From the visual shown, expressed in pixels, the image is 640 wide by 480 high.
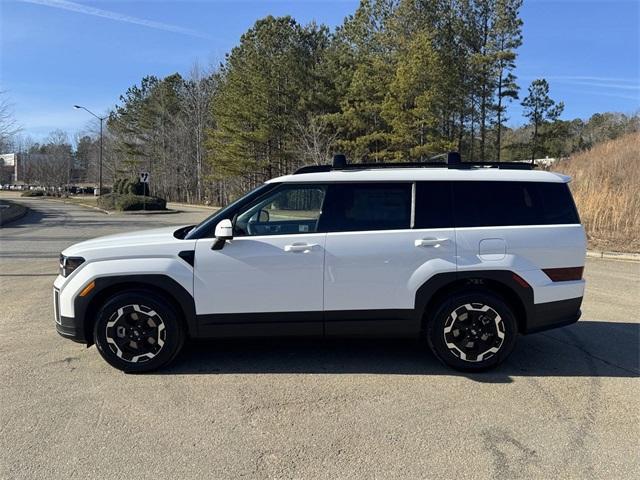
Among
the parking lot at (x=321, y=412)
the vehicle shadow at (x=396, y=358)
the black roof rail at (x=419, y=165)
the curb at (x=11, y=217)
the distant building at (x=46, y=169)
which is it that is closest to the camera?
the parking lot at (x=321, y=412)

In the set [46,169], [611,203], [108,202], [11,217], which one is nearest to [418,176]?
[611,203]

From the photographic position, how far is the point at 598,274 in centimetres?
1027

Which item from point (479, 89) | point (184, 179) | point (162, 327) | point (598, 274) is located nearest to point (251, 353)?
point (162, 327)

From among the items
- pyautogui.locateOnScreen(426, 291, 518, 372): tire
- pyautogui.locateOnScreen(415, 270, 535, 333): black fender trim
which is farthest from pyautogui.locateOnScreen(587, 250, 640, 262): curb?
pyautogui.locateOnScreen(426, 291, 518, 372): tire

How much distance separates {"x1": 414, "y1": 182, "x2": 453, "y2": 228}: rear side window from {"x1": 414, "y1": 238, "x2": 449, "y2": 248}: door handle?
0.42ft

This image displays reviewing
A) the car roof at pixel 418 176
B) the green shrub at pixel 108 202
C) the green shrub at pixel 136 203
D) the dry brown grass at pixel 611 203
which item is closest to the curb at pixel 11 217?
the green shrub at pixel 136 203

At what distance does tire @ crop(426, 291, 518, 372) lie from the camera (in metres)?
4.63

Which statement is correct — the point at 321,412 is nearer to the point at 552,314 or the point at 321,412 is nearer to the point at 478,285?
the point at 478,285

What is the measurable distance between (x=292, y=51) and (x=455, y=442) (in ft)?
133

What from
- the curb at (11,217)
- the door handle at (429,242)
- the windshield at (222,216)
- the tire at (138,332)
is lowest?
the tire at (138,332)

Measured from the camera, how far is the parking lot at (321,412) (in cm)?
322

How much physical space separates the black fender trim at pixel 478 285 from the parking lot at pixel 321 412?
61 centimetres

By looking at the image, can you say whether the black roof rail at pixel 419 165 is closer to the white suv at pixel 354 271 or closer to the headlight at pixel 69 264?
the white suv at pixel 354 271

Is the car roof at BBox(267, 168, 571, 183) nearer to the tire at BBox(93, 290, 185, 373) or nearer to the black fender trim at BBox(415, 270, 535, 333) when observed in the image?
the black fender trim at BBox(415, 270, 535, 333)
